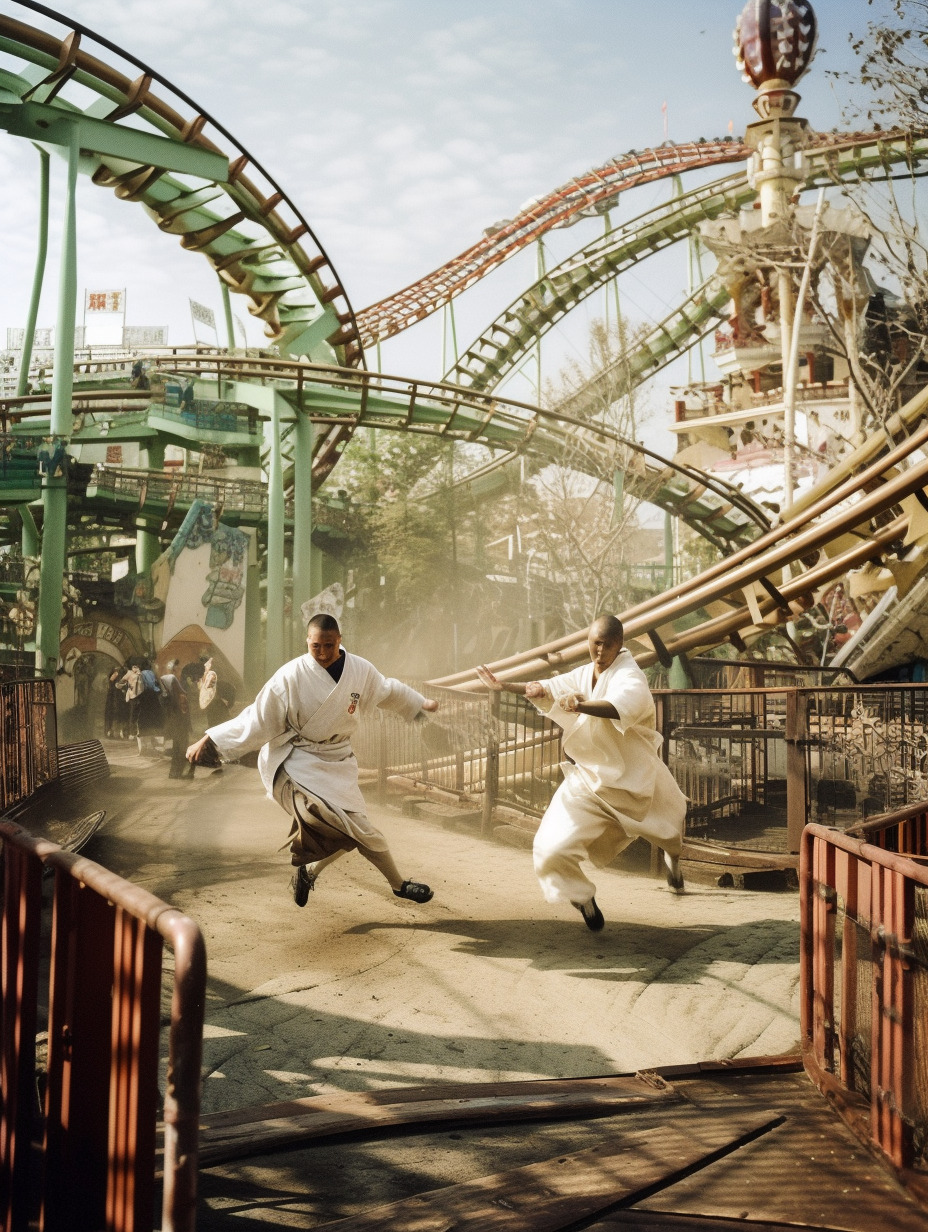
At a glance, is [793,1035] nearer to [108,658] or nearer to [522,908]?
[522,908]

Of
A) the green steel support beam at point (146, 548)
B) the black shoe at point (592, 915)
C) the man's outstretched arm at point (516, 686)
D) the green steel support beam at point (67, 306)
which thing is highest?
the green steel support beam at point (67, 306)

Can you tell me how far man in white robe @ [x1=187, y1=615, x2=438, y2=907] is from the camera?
20.3ft

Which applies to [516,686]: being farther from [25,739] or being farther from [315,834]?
[25,739]

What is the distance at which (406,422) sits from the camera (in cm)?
2292

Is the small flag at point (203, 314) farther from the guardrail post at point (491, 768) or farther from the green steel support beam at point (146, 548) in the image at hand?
the guardrail post at point (491, 768)

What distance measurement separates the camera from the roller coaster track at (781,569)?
34.9ft

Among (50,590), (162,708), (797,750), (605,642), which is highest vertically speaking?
(50,590)

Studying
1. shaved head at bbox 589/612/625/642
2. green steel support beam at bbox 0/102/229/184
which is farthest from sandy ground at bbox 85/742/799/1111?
green steel support beam at bbox 0/102/229/184

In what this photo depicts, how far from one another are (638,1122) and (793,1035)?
1598mm

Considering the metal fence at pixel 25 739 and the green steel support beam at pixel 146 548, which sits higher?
the green steel support beam at pixel 146 548

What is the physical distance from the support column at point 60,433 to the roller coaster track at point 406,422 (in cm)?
338

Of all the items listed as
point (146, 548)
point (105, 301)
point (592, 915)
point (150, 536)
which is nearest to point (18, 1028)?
point (592, 915)

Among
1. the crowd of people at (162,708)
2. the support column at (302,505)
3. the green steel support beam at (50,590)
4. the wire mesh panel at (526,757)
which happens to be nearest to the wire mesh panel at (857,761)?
the wire mesh panel at (526,757)

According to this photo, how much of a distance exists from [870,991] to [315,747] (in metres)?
3.73
